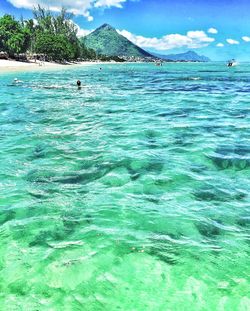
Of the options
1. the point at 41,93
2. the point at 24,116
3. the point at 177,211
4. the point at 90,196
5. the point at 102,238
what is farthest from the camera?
the point at 41,93

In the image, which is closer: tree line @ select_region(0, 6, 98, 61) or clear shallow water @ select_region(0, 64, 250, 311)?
clear shallow water @ select_region(0, 64, 250, 311)

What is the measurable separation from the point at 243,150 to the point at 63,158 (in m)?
6.40

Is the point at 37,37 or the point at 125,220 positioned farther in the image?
the point at 37,37

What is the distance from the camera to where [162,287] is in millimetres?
Answer: 5797

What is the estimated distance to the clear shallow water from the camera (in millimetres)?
5703

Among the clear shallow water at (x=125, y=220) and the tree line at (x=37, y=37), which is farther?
the tree line at (x=37, y=37)

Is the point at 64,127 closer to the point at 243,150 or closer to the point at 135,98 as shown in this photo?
the point at 243,150

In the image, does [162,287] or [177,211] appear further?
[177,211]

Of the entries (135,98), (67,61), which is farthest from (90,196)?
(67,61)

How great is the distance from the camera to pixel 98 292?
5.68m

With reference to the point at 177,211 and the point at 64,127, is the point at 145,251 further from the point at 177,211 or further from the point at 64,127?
the point at 64,127

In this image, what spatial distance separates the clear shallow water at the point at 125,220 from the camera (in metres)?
5.70

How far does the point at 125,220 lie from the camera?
8047mm

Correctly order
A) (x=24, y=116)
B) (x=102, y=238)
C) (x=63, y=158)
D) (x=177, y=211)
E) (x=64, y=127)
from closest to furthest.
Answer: (x=102, y=238)
(x=177, y=211)
(x=63, y=158)
(x=64, y=127)
(x=24, y=116)
